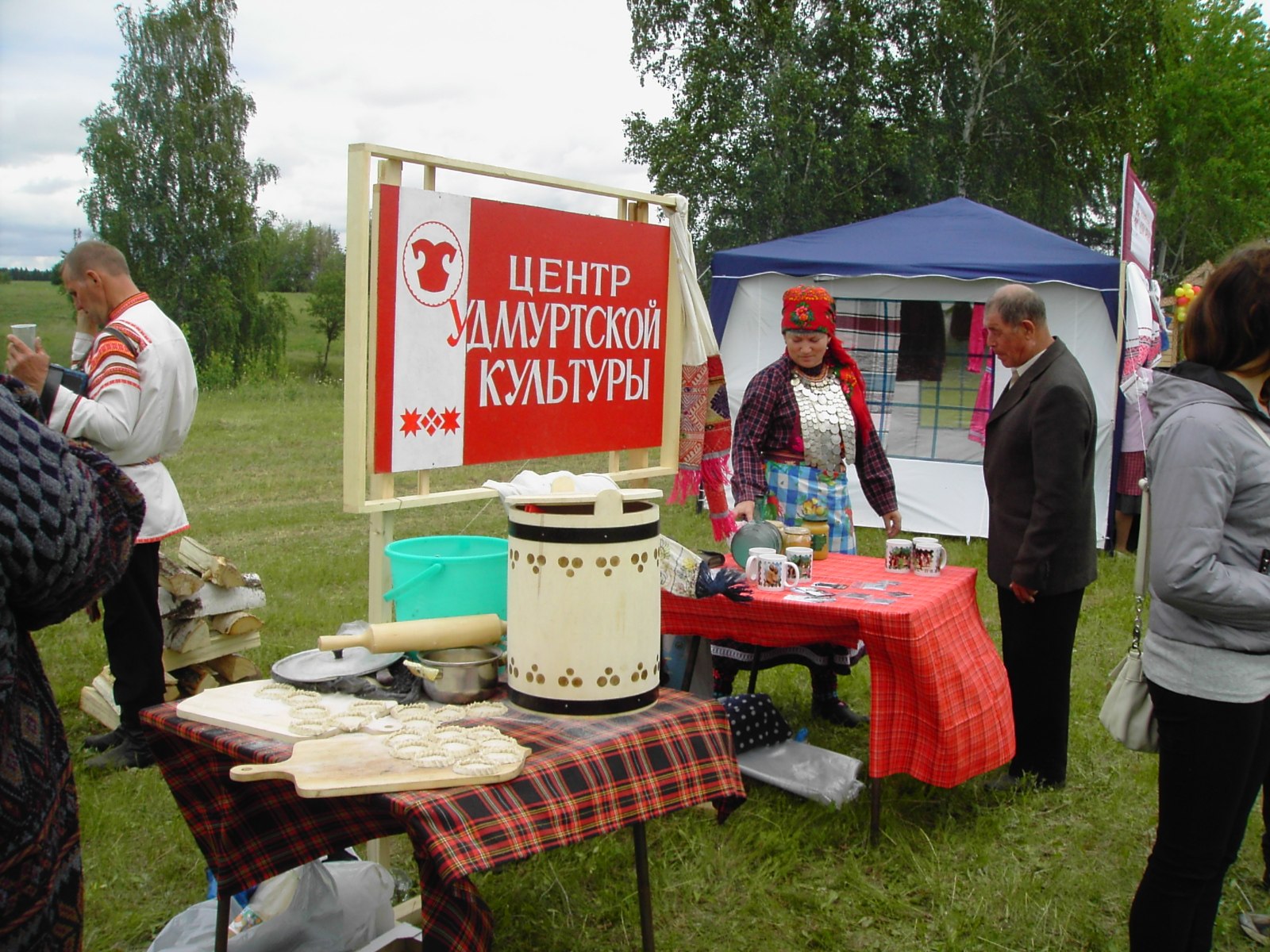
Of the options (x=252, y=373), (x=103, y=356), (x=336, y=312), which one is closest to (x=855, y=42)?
(x=252, y=373)

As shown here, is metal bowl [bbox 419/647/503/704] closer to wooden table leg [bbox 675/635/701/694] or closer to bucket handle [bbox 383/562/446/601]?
bucket handle [bbox 383/562/446/601]

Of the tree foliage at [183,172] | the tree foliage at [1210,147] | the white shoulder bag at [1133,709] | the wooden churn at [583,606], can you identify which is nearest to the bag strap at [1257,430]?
the white shoulder bag at [1133,709]

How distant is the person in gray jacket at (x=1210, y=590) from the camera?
204 cm

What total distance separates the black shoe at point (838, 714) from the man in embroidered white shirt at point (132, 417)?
261 centimetres

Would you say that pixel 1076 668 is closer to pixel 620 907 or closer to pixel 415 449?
pixel 620 907

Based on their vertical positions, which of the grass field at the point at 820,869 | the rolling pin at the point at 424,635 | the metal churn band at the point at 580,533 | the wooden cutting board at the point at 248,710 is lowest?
the grass field at the point at 820,869

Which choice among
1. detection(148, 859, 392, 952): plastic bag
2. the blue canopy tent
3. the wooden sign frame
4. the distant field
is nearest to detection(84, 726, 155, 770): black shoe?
detection(148, 859, 392, 952): plastic bag

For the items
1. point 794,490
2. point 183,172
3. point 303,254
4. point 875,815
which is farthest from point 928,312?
point 303,254

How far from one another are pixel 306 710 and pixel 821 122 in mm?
21180

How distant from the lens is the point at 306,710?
1955 mm

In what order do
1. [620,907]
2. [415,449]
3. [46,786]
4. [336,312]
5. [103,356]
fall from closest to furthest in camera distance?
[46,786] < [415,449] < [620,907] < [103,356] < [336,312]

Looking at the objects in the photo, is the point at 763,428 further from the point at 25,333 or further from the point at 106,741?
the point at 106,741

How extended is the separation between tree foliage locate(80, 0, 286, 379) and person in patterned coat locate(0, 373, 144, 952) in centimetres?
2557

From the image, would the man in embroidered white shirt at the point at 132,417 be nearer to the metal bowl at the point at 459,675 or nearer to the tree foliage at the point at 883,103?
the metal bowl at the point at 459,675
